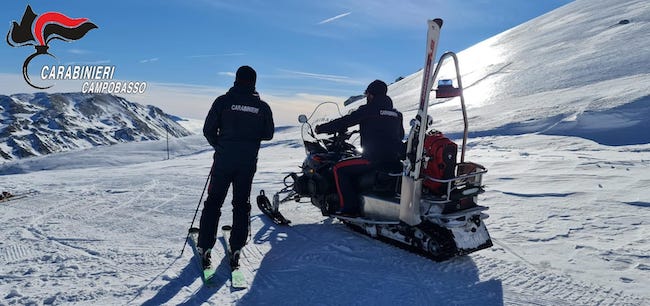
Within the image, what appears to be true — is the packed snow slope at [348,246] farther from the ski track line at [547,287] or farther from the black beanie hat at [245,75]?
the black beanie hat at [245,75]

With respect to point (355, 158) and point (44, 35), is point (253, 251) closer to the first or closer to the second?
point (355, 158)

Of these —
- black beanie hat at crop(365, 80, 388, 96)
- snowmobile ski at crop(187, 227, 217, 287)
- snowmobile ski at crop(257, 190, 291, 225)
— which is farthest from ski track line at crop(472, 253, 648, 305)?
snowmobile ski at crop(257, 190, 291, 225)

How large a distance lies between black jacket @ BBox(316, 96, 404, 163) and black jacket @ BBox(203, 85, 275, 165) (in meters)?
1.43

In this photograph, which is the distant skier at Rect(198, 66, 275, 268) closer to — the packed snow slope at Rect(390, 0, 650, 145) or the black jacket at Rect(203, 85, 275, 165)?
the black jacket at Rect(203, 85, 275, 165)

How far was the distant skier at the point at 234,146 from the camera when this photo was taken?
4230 millimetres

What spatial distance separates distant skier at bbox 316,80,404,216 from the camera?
5230mm

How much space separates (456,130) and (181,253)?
1443 cm

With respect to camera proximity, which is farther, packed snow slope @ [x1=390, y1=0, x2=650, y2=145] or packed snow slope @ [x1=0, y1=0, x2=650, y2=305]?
packed snow slope @ [x1=390, y1=0, x2=650, y2=145]

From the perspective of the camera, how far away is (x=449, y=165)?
4.48 meters

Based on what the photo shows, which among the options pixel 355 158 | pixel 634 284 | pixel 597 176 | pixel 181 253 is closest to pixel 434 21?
pixel 355 158

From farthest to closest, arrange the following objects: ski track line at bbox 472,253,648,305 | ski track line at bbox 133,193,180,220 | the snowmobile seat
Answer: ski track line at bbox 133,193,180,220 → the snowmobile seat → ski track line at bbox 472,253,648,305

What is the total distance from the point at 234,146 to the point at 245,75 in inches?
26.8


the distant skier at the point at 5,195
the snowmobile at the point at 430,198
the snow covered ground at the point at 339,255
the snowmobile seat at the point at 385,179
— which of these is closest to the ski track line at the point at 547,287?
the snow covered ground at the point at 339,255

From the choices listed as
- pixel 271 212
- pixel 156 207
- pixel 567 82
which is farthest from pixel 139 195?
pixel 567 82
